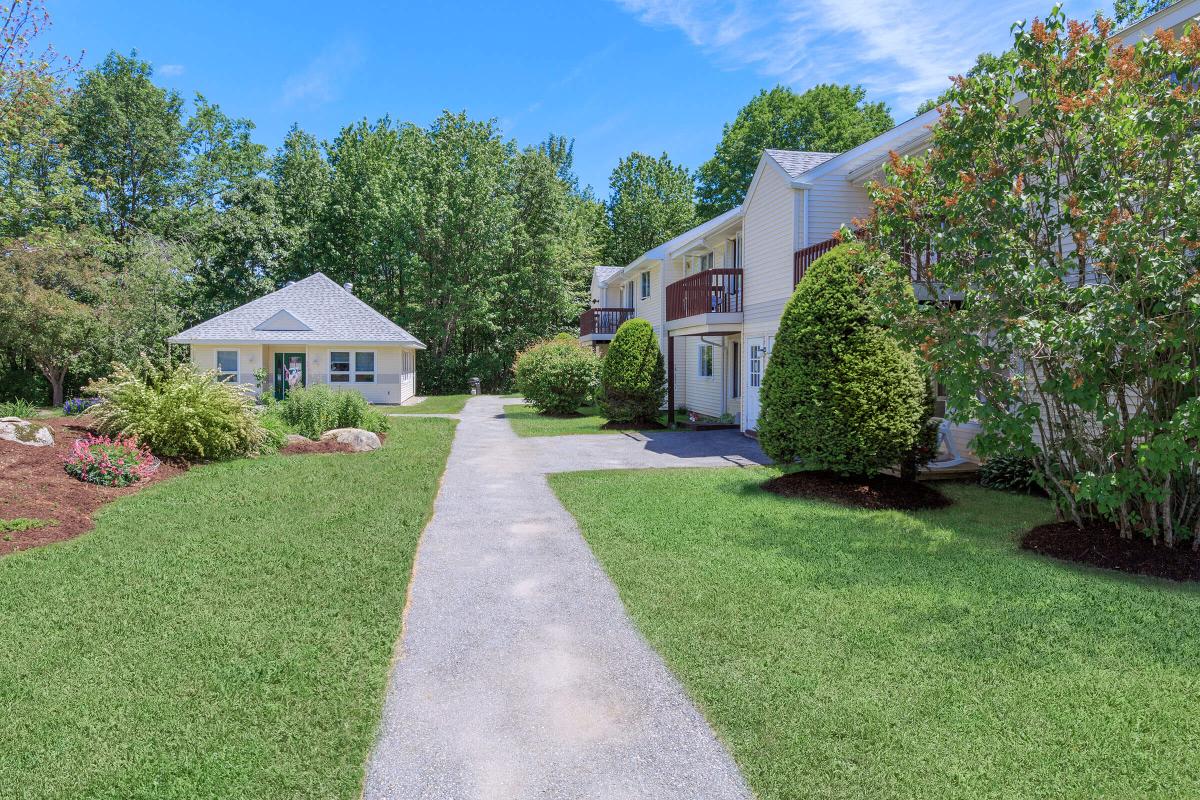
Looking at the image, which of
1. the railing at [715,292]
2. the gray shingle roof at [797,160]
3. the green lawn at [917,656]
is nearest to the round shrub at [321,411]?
the railing at [715,292]

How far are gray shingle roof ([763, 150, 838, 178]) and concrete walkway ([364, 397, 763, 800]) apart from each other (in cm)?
993

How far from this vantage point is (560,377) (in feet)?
68.4

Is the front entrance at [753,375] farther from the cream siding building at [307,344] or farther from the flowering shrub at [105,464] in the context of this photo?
the cream siding building at [307,344]

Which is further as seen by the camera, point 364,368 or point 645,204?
point 645,204

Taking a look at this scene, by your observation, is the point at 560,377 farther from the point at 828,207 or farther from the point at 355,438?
the point at 828,207

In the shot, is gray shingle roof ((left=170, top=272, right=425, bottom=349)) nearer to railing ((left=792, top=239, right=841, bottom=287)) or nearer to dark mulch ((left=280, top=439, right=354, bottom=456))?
dark mulch ((left=280, top=439, right=354, bottom=456))

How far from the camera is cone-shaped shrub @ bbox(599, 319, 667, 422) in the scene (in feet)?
58.4

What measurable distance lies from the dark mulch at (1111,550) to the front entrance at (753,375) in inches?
347

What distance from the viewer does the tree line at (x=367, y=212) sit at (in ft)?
108

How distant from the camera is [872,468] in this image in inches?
330

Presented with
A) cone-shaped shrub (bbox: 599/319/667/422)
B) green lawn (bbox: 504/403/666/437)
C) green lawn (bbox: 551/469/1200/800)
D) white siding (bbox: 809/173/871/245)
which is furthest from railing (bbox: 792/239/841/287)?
green lawn (bbox: 551/469/1200/800)

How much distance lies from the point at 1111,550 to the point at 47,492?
1123 centimetres

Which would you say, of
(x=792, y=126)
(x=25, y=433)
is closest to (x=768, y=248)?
(x=25, y=433)

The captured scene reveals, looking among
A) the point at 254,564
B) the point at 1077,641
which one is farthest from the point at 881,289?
the point at 254,564
